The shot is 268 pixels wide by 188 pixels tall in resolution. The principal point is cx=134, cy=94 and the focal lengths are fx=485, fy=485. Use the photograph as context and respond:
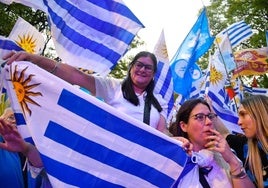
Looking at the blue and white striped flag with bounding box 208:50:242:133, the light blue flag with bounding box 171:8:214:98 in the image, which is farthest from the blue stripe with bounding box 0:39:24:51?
the light blue flag with bounding box 171:8:214:98

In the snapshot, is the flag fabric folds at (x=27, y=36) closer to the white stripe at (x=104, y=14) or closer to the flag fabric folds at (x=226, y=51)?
the white stripe at (x=104, y=14)

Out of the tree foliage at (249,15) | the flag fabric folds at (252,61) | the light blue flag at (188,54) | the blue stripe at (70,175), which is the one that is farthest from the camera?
the tree foliage at (249,15)

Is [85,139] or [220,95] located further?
[220,95]

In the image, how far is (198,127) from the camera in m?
3.23

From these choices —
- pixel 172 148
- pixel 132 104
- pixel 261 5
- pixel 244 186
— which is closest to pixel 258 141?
pixel 244 186

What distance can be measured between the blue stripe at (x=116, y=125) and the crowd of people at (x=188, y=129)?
0.11 metres

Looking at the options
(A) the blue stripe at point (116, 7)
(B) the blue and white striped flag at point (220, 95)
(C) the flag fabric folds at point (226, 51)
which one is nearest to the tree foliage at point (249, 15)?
(C) the flag fabric folds at point (226, 51)

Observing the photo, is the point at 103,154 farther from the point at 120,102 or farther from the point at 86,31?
the point at 86,31

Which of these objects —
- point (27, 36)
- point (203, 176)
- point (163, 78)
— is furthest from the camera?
point (163, 78)

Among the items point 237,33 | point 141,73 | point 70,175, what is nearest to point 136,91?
point 141,73

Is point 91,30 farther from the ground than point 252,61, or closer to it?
closer to it

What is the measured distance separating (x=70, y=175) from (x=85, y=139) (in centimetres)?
22

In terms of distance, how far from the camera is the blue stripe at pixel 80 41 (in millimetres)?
4066

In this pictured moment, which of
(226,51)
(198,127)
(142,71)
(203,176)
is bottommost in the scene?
(203,176)
